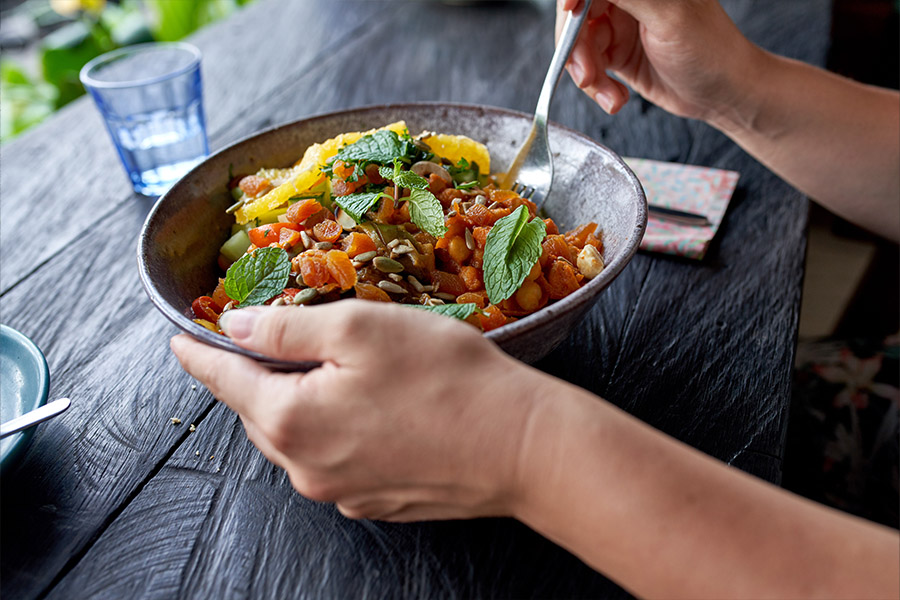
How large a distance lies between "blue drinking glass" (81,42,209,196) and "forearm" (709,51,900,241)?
1299 mm

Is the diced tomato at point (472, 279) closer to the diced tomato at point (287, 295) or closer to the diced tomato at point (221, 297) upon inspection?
the diced tomato at point (287, 295)

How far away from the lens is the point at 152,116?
5.55ft

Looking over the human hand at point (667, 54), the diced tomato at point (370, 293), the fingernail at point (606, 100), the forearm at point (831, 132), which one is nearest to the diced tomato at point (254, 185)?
the diced tomato at point (370, 293)

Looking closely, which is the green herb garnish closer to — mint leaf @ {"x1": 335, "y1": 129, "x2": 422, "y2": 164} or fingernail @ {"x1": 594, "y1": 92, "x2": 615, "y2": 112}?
mint leaf @ {"x1": 335, "y1": 129, "x2": 422, "y2": 164}

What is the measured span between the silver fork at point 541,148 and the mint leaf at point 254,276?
1.73ft

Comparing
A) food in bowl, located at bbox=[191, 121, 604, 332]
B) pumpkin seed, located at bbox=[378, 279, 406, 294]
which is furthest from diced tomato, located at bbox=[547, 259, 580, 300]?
pumpkin seed, located at bbox=[378, 279, 406, 294]

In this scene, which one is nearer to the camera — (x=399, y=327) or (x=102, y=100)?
(x=399, y=327)

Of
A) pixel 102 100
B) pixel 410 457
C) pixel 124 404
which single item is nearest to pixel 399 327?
pixel 410 457

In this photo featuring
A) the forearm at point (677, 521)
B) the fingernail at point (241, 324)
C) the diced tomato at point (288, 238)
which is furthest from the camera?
the diced tomato at point (288, 238)

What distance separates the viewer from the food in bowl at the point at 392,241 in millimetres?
1021

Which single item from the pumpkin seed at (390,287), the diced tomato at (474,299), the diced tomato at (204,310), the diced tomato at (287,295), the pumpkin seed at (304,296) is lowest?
the diced tomato at (204,310)

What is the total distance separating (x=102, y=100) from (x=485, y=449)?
141 centimetres

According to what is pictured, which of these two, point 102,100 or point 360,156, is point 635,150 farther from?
point 102,100

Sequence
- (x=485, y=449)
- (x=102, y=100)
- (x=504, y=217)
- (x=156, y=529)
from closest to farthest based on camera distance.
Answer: (x=485, y=449) < (x=156, y=529) < (x=504, y=217) < (x=102, y=100)
